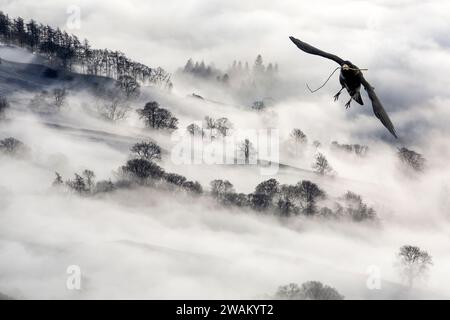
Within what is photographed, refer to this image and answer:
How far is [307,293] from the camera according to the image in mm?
138250

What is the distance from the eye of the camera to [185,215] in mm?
187375

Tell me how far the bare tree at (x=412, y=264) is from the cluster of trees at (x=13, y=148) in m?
116

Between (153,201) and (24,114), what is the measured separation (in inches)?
1981

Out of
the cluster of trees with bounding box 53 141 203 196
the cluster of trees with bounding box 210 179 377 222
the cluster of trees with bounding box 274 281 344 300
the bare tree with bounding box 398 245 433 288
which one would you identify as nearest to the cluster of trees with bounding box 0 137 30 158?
the cluster of trees with bounding box 53 141 203 196

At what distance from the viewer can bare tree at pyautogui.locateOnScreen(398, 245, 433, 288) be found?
170000 millimetres

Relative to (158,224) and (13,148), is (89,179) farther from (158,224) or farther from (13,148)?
(13,148)

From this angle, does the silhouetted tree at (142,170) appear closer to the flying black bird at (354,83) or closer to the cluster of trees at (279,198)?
the cluster of trees at (279,198)

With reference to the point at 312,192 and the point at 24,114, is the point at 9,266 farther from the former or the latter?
the point at 312,192

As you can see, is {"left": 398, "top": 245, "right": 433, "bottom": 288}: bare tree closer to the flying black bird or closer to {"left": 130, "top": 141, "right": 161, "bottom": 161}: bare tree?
{"left": 130, "top": 141, "right": 161, "bottom": 161}: bare tree

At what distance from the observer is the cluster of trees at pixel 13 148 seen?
182m
